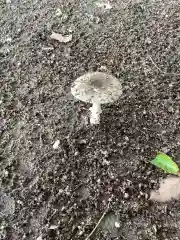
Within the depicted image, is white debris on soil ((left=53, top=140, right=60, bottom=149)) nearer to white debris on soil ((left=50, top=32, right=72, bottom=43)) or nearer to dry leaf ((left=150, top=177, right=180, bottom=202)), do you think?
dry leaf ((left=150, top=177, right=180, bottom=202))

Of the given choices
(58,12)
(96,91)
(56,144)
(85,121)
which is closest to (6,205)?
(56,144)

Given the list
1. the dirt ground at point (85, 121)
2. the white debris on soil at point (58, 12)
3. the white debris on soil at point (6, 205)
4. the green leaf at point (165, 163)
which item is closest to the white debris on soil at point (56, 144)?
the dirt ground at point (85, 121)

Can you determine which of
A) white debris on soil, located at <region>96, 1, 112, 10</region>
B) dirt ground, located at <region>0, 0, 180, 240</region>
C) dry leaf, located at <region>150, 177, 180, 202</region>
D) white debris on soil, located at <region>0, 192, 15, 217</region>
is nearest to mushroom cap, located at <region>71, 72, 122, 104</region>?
dirt ground, located at <region>0, 0, 180, 240</region>

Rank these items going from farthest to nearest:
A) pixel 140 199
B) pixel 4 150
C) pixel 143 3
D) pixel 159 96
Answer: pixel 143 3 < pixel 159 96 < pixel 4 150 < pixel 140 199

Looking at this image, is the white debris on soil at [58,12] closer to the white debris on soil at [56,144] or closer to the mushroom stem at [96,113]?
the mushroom stem at [96,113]

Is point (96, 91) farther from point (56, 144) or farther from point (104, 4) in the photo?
point (104, 4)

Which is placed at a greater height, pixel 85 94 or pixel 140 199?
pixel 85 94

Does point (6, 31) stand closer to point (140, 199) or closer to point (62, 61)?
point (62, 61)

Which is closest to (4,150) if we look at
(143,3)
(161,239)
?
(161,239)
